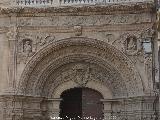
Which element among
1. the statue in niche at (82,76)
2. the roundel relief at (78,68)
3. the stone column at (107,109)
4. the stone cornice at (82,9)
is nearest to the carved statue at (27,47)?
the roundel relief at (78,68)

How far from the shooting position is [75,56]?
40.1 ft

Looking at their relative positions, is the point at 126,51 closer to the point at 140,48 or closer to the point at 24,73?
the point at 140,48

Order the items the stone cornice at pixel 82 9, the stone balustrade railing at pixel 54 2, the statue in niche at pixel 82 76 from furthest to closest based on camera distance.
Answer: the statue in niche at pixel 82 76
the stone balustrade railing at pixel 54 2
the stone cornice at pixel 82 9

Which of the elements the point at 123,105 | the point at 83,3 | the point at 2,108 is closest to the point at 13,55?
the point at 2,108

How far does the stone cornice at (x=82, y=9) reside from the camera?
1184 centimetres

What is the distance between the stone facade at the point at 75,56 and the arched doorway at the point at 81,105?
24 centimetres

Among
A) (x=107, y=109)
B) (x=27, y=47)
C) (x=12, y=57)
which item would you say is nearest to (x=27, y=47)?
(x=27, y=47)

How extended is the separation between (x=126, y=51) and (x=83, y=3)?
1.60 m

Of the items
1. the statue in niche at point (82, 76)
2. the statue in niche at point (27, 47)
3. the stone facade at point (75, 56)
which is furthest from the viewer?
the statue in niche at point (82, 76)

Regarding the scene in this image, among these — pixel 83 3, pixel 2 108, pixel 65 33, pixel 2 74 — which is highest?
pixel 83 3

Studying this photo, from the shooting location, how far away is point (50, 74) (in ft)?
40.3

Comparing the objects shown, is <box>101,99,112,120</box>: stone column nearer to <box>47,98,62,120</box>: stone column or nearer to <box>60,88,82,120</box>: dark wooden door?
<box>60,88,82,120</box>: dark wooden door

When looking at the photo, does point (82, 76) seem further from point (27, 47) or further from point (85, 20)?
point (27, 47)

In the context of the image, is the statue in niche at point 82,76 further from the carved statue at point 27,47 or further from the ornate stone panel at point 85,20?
the carved statue at point 27,47
